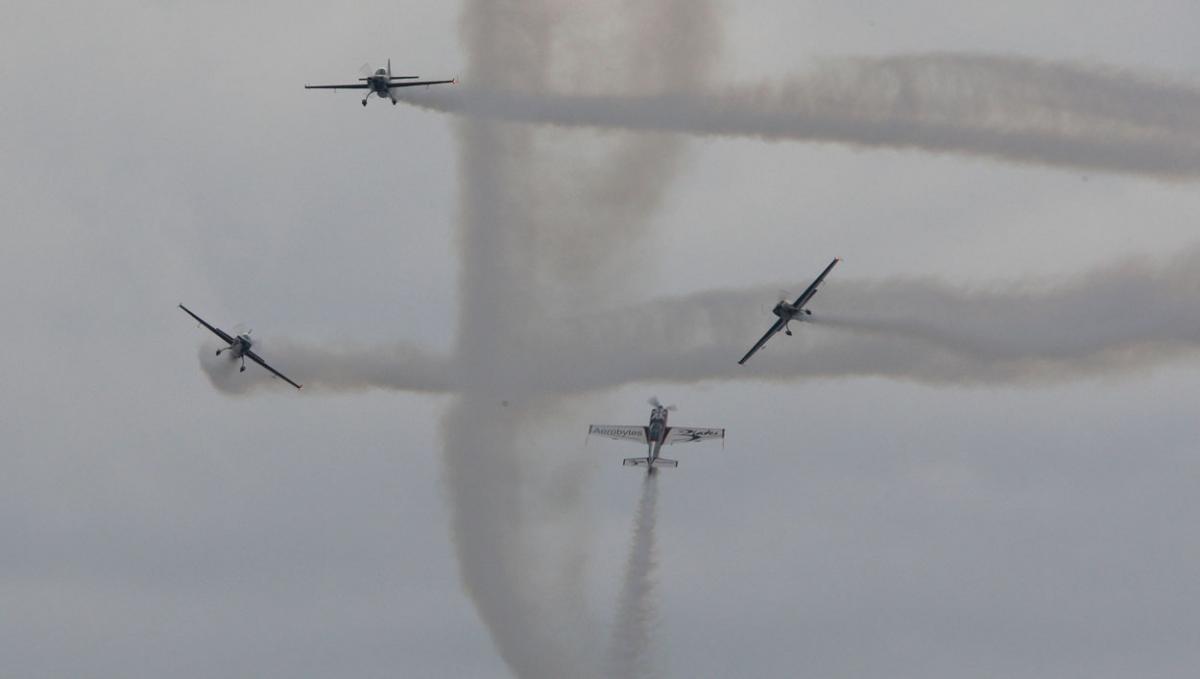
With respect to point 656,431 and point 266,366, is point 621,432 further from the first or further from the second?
point 266,366

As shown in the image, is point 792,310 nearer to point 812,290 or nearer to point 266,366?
point 812,290

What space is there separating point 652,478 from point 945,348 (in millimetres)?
13977

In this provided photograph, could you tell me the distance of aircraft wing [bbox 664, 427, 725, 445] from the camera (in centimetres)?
8481

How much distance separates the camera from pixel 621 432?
83.3 meters

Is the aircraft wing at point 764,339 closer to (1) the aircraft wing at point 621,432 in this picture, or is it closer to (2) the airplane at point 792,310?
(2) the airplane at point 792,310

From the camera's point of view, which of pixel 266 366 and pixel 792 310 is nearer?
pixel 792 310

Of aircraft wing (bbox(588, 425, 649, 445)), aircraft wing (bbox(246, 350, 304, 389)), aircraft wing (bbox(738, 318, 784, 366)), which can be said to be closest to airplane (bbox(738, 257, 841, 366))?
aircraft wing (bbox(738, 318, 784, 366))

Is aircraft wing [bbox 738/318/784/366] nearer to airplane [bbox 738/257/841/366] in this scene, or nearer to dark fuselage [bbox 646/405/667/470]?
airplane [bbox 738/257/841/366]

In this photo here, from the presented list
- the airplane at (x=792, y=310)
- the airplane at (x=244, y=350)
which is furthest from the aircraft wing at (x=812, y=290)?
the airplane at (x=244, y=350)

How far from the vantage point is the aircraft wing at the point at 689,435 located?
84812 millimetres

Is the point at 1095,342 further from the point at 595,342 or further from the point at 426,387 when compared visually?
the point at 426,387

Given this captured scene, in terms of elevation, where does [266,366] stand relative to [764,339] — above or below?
above

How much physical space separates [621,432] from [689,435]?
335cm

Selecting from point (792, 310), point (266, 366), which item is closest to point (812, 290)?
point (792, 310)
